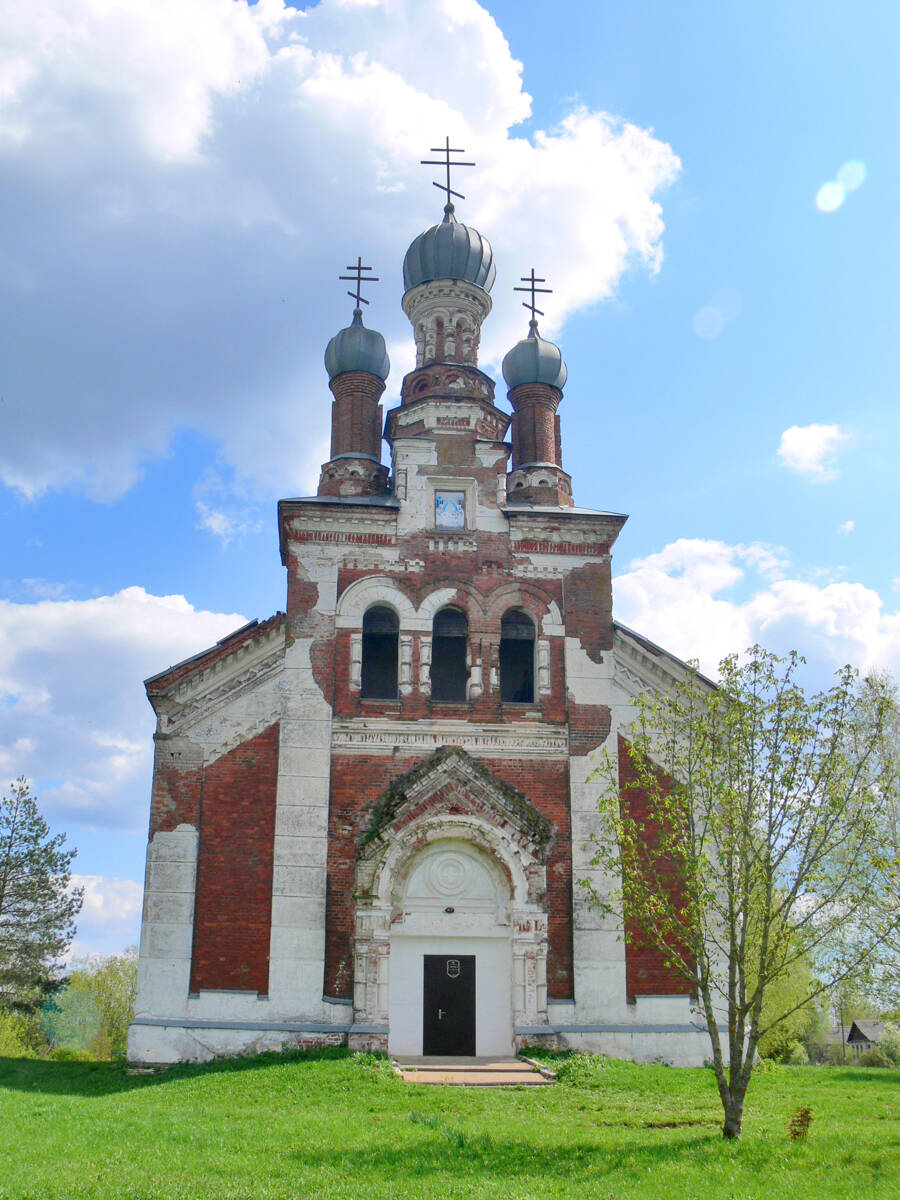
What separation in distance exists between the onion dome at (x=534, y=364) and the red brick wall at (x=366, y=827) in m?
9.50

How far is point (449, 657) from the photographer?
68.4 ft

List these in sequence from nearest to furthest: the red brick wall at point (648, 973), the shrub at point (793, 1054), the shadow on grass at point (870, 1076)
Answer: the red brick wall at point (648, 973) → the shadow on grass at point (870, 1076) → the shrub at point (793, 1054)

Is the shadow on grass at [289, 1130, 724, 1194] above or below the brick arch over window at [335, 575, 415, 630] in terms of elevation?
below

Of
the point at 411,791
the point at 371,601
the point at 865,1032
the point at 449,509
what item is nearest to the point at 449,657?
the point at 371,601

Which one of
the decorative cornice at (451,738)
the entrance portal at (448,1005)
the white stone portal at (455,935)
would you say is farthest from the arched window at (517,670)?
the entrance portal at (448,1005)

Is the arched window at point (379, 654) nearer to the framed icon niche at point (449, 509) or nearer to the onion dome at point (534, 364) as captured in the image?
the framed icon niche at point (449, 509)

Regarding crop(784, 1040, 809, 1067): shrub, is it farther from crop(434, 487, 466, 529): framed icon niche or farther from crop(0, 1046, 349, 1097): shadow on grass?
crop(434, 487, 466, 529): framed icon niche

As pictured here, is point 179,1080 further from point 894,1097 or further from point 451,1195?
point 894,1097

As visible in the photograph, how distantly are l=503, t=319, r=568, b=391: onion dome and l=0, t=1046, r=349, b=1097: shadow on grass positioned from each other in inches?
574

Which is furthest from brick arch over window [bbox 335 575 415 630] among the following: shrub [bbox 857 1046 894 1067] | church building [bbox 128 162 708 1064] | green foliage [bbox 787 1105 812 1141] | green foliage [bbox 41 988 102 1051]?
green foliage [bbox 41 988 102 1051]

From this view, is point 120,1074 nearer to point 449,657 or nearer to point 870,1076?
point 449,657

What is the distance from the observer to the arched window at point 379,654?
19.7 metres

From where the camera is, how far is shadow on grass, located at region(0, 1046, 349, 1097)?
1588cm

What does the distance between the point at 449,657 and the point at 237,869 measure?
221 inches
